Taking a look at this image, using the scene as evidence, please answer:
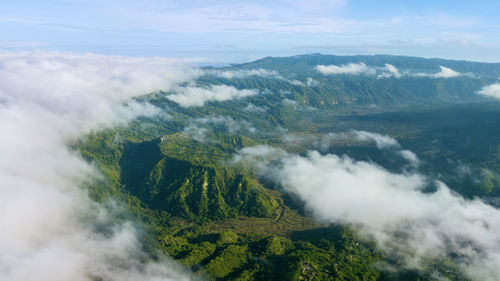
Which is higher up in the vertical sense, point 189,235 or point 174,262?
point 174,262

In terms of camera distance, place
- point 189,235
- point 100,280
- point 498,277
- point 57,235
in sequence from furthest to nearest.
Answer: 1. point 189,235
2. point 57,235
3. point 498,277
4. point 100,280

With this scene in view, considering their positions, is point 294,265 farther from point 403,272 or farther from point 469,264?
point 469,264

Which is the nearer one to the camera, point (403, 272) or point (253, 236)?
point (403, 272)

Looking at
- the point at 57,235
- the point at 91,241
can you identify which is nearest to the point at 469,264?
the point at 91,241

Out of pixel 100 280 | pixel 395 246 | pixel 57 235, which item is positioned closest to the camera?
pixel 100 280

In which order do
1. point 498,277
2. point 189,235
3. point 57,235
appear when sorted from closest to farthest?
point 498,277 < point 57,235 < point 189,235

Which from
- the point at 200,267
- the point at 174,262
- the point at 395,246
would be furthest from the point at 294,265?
the point at 395,246

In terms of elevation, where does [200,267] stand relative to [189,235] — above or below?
above

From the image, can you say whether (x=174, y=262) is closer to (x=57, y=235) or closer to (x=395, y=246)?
(x=57, y=235)

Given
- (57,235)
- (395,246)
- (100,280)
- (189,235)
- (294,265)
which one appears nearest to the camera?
(100,280)
